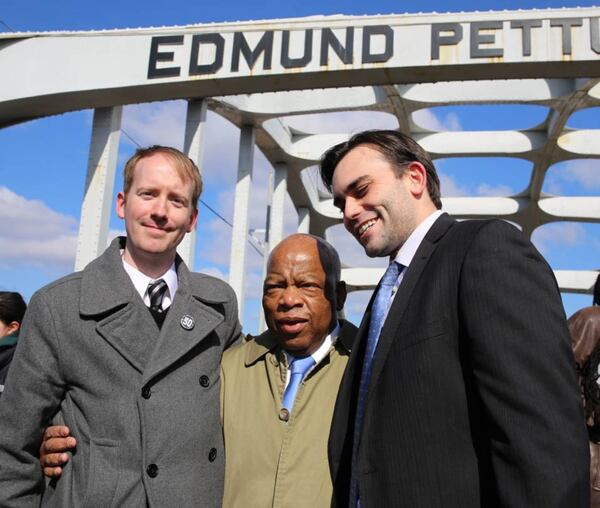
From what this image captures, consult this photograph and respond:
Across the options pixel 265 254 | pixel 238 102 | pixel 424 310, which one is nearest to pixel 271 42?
pixel 238 102

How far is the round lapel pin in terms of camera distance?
2.23 meters

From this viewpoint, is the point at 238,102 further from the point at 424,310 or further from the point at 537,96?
the point at 424,310

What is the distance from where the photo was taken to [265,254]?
14555 millimetres

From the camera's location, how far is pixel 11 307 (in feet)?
13.9

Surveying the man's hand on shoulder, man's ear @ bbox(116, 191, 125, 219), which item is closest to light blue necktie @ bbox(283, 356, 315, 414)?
the man's hand on shoulder

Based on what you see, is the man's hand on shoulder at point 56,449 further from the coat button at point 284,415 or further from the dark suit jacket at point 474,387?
the dark suit jacket at point 474,387

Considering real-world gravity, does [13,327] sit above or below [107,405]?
above

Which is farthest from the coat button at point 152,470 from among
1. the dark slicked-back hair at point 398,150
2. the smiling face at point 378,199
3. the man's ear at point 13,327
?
the man's ear at point 13,327

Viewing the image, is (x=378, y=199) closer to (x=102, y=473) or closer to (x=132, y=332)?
(x=132, y=332)

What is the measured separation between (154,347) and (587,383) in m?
2.55

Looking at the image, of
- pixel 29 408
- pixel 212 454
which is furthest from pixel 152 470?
pixel 29 408

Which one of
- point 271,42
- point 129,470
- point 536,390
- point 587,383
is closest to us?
point 536,390

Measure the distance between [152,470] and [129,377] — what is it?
1.08ft

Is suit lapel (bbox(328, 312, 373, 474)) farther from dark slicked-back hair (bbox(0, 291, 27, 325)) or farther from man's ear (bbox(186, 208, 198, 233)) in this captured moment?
dark slicked-back hair (bbox(0, 291, 27, 325))
